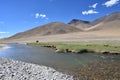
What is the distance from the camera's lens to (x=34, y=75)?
21.7 m

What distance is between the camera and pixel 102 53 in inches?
1882

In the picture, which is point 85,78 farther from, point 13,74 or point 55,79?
point 13,74

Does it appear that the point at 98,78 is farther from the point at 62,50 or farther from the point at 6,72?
the point at 62,50

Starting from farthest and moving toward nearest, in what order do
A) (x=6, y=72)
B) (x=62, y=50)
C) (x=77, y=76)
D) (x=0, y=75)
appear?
1. (x=62, y=50)
2. (x=77, y=76)
3. (x=6, y=72)
4. (x=0, y=75)

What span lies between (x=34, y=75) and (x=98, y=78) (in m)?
6.64

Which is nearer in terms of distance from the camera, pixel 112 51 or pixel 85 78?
pixel 85 78

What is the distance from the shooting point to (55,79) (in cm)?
2066

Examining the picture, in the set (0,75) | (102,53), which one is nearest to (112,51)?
(102,53)

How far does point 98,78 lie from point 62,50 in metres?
33.0

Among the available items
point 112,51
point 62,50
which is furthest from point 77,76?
point 62,50

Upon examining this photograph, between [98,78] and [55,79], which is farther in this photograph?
[98,78]

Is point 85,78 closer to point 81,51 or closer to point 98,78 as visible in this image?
point 98,78

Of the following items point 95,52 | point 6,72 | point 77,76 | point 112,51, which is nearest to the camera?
point 6,72

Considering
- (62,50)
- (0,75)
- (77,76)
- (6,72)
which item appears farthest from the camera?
(62,50)
